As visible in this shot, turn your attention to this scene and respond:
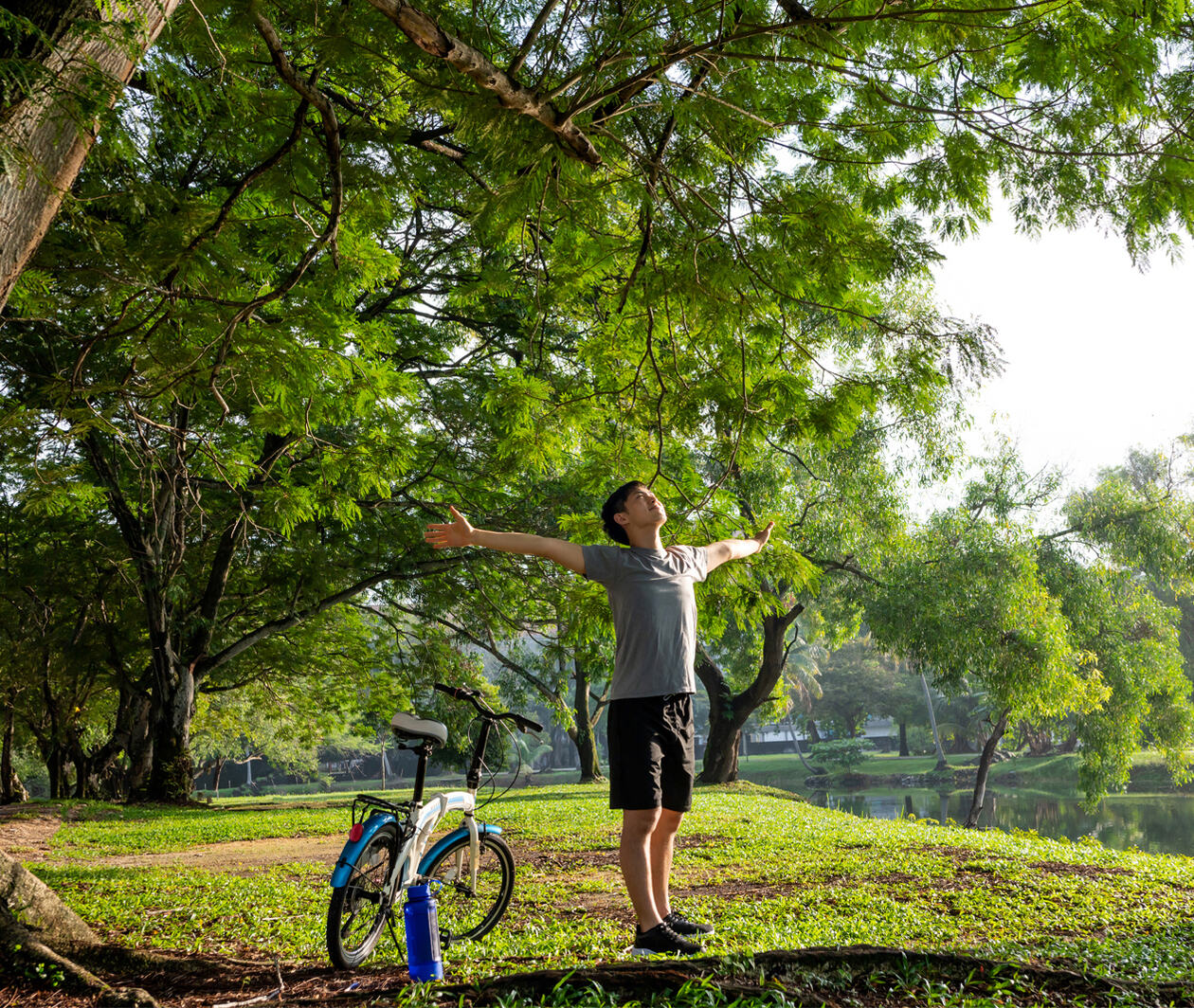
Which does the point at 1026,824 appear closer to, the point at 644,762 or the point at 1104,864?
the point at 1104,864

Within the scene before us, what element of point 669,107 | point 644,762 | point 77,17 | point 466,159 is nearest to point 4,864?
point 644,762

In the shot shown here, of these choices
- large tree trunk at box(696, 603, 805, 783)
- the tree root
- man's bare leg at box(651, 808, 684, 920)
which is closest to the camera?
the tree root

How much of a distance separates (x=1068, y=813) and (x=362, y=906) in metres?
27.4

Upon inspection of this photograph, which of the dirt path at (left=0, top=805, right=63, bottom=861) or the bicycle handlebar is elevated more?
the bicycle handlebar

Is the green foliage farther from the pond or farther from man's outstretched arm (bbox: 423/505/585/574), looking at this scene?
man's outstretched arm (bbox: 423/505/585/574)

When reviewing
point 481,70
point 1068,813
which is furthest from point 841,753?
point 481,70

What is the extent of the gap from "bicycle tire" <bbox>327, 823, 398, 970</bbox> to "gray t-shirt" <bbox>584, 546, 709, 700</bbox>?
1241 mm

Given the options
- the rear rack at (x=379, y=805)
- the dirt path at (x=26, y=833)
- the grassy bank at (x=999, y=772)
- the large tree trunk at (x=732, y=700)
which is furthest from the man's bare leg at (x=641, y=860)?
the grassy bank at (x=999, y=772)

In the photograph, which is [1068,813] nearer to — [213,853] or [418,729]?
[213,853]

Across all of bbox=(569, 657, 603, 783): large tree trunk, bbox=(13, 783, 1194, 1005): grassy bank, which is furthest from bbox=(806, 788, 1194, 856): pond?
bbox=(13, 783, 1194, 1005): grassy bank

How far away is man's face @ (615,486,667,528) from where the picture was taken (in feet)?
12.5

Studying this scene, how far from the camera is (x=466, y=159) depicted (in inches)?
242

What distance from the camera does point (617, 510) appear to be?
153 inches

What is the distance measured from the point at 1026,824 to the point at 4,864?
2527 cm
